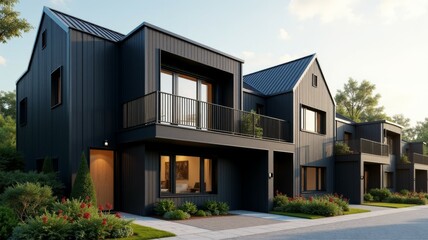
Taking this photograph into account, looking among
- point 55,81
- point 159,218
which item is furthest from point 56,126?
point 159,218

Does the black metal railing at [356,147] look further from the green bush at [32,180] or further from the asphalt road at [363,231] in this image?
the green bush at [32,180]

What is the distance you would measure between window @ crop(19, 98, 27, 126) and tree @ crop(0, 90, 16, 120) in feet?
93.5

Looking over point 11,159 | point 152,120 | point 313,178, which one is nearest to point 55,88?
point 11,159

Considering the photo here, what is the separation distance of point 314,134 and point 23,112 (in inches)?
634

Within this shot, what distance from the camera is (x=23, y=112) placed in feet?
62.7

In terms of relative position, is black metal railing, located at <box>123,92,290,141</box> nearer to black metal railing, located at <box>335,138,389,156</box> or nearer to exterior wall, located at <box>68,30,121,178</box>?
exterior wall, located at <box>68,30,121,178</box>

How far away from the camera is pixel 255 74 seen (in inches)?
966

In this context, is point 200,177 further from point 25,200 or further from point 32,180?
point 25,200

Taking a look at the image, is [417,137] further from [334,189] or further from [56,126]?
[56,126]

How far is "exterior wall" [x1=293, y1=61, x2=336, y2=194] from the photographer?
1967 centimetres

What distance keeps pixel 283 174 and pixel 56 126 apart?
11.3 meters

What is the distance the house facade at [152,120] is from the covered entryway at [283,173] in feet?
0.17

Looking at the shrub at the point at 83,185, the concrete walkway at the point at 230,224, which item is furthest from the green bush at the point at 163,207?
the shrub at the point at 83,185

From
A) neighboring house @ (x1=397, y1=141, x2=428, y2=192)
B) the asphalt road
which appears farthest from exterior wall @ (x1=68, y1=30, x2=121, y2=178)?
neighboring house @ (x1=397, y1=141, x2=428, y2=192)
